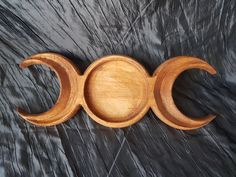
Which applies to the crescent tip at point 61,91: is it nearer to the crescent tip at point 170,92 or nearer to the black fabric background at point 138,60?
the black fabric background at point 138,60

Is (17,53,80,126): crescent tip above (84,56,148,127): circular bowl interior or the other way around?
above

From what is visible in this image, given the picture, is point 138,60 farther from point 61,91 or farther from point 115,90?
point 61,91

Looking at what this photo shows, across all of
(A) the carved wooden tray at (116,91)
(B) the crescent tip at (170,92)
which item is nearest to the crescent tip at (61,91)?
(A) the carved wooden tray at (116,91)

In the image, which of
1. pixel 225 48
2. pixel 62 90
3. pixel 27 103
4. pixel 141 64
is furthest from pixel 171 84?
pixel 27 103

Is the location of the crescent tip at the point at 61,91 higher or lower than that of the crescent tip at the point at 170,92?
higher

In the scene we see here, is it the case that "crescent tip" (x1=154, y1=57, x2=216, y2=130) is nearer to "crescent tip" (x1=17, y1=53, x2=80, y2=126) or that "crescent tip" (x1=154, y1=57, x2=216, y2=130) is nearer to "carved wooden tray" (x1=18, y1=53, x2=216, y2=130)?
"carved wooden tray" (x1=18, y1=53, x2=216, y2=130)

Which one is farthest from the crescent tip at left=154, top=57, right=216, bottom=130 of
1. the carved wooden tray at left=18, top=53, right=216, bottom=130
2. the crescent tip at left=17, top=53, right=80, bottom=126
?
the crescent tip at left=17, top=53, right=80, bottom=126

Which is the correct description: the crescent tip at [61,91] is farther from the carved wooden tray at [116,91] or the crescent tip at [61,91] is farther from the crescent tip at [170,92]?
the crescent tip at [170,92]
